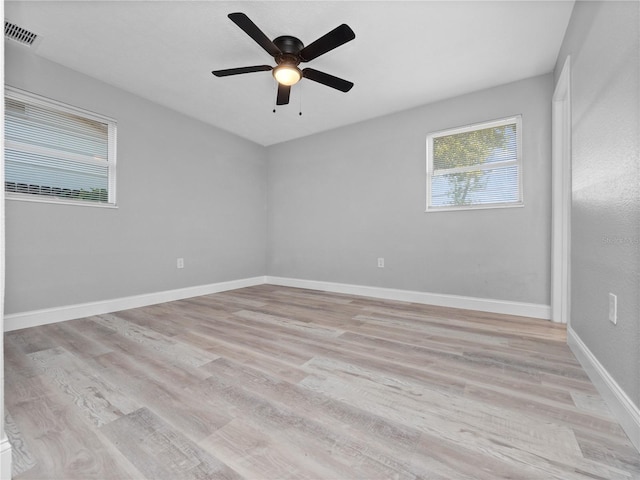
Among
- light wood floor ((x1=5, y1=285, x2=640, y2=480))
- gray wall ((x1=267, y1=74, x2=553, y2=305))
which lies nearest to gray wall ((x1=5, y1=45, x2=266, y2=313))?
light wood floor ((x1=5, y1=285, x2=640, y2=480))

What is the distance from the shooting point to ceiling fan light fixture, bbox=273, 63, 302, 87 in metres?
2.31

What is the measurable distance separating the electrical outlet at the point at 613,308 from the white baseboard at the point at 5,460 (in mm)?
2397

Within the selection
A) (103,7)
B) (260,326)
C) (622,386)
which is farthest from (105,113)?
(622,386)

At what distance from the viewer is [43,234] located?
2.61 meters

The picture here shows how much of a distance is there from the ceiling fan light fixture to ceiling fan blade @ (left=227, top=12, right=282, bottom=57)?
0.12 m

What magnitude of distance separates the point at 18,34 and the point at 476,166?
433 centimetres

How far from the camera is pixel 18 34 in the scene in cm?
228

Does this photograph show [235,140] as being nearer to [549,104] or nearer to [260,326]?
[260,326]

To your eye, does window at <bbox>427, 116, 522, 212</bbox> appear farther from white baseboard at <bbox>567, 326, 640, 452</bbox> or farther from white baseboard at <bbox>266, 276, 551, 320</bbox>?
white baseboard at <bbox>567, 326, 640, 452</bbox>

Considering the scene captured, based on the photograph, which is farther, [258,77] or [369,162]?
[369,162]

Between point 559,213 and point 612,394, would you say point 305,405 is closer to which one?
point 612,394

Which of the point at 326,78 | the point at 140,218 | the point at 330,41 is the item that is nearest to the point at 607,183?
the point at 330,41

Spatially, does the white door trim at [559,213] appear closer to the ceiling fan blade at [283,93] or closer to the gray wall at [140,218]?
the ceiling fan blade at [283,93]

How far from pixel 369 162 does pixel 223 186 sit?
2.15 m
